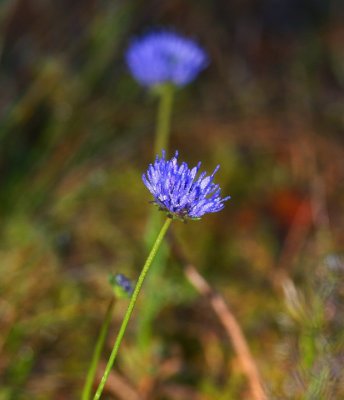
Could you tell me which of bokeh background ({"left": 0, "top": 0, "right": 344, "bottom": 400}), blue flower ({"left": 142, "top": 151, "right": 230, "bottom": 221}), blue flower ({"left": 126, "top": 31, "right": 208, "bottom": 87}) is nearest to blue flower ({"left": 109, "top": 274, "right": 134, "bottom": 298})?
blue flower ({"left": 142, "top": 151, "right": 230, "bottom": 221})

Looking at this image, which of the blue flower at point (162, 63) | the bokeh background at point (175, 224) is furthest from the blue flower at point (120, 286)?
the blue flower at point (162, 63)

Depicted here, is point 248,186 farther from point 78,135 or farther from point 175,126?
point 78,135

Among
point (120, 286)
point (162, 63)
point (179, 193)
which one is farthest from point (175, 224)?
point (179, 193)

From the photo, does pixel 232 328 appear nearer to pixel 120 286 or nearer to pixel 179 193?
pixel 120 286

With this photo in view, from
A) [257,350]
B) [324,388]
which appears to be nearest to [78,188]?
[257,350]

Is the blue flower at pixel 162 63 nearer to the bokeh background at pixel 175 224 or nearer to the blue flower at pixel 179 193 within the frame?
the bokeh background at pixel 175 224

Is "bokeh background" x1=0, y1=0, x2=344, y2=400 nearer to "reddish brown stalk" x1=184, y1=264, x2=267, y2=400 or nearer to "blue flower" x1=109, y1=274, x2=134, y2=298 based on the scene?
"reddish brown stalk" x1=184, y1=264, x2=267, y2=400
